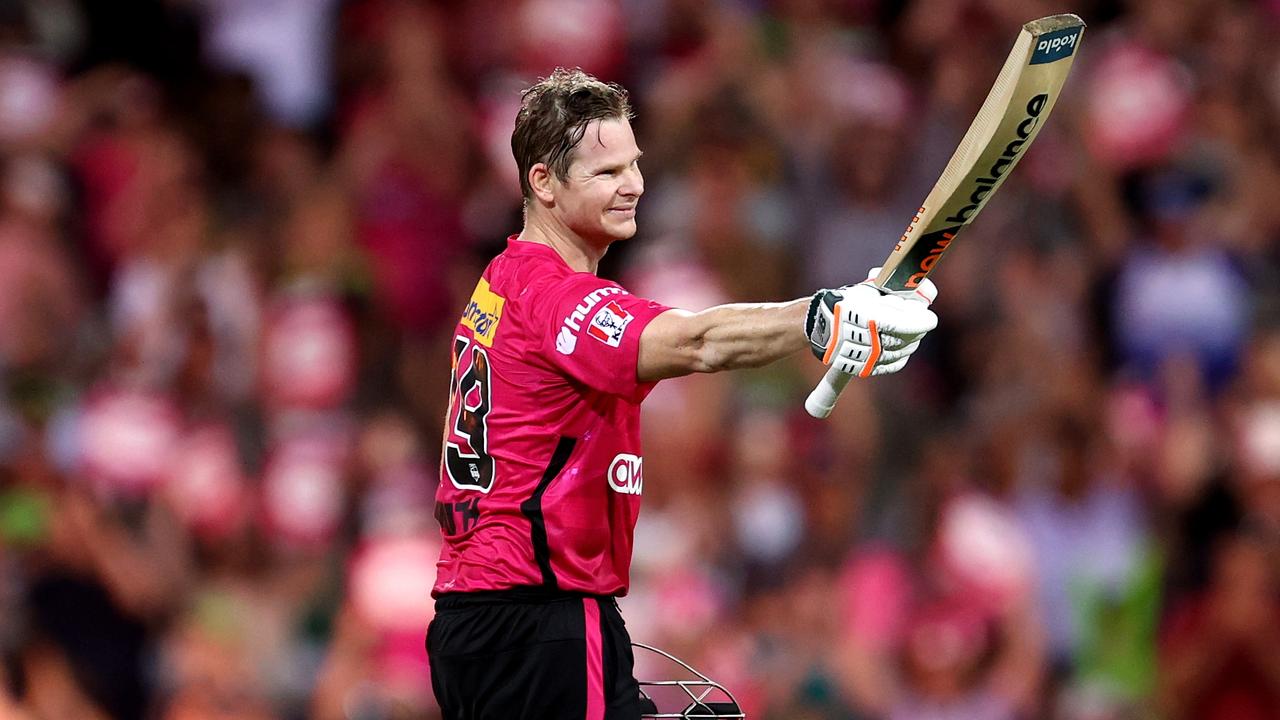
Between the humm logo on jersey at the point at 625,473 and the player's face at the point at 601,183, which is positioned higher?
the player's face at the point at 601,183

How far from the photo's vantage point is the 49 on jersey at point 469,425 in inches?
195

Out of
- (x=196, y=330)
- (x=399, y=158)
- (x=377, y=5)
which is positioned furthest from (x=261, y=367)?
(x=377, y=5)

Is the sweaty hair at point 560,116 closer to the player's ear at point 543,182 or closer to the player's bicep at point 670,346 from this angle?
the player's ear at point 543,182

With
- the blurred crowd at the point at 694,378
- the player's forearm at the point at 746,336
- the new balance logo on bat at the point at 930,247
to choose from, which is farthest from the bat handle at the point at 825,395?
the blurred crowd at the point at 694,378

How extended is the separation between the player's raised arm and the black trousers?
2.41 feet

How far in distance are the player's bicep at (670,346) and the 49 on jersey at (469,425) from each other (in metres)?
0.57

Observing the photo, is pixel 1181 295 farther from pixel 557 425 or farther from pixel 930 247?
pixel 557 425

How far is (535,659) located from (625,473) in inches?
22.5

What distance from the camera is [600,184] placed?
5.00m

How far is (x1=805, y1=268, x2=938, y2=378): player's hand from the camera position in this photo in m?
4.32

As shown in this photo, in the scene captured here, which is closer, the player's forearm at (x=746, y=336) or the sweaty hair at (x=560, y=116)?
the player's forearm at (x=746, y=336)

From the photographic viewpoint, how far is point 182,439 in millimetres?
9656

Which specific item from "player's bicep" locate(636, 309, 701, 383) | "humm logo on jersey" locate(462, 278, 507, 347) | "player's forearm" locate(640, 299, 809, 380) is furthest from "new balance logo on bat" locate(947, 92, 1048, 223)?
"humm logo on jersey" locate(462, 278, 507, 347)

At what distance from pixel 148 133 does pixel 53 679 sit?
11.5ft
